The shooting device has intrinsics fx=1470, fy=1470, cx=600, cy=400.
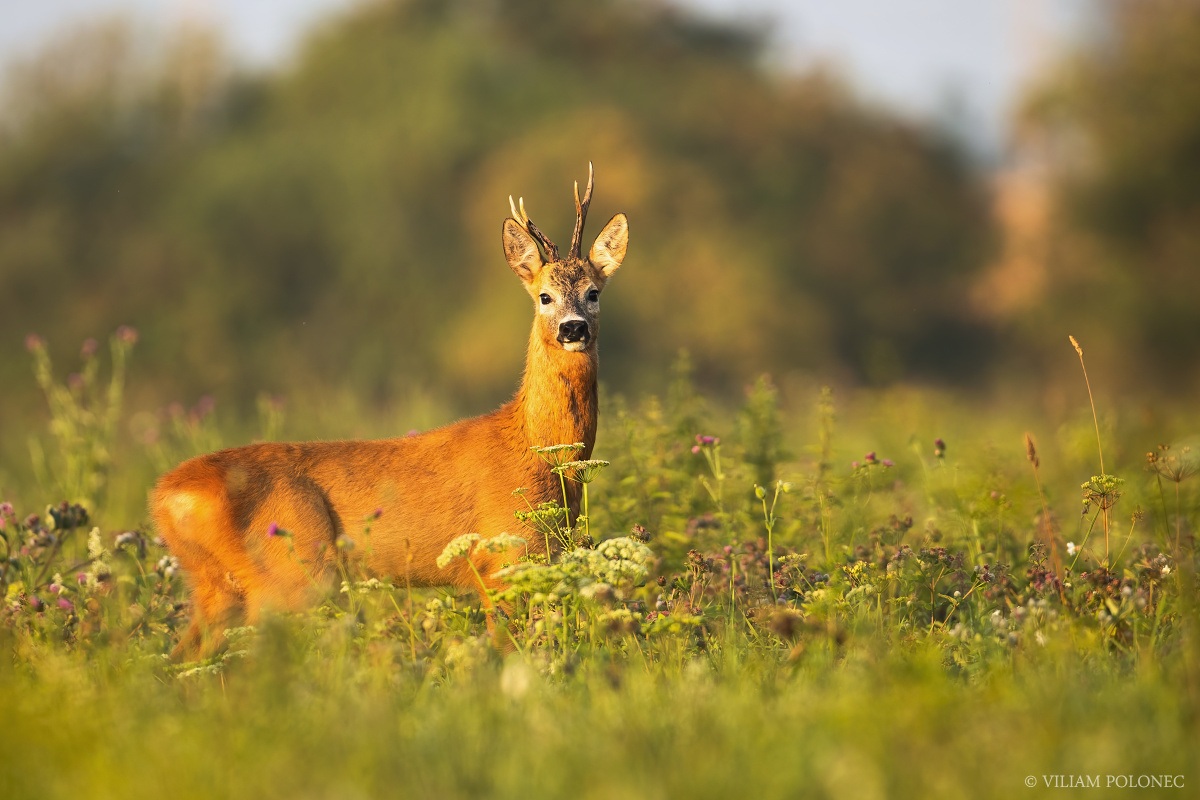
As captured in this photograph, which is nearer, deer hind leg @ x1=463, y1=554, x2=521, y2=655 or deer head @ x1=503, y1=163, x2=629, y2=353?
deer hind leg @ x1=463, y1=554, x2=521, y2=655

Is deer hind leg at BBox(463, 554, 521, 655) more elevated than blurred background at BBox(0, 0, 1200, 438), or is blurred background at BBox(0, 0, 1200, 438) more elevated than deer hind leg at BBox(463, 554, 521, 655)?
blurred background at BBox(0, 0, 1200, 438)

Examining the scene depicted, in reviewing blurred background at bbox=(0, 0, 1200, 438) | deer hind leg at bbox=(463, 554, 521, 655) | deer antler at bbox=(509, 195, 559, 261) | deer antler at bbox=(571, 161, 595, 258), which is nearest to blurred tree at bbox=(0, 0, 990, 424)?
blurred background at bbox=(0, 0, 1200, 438)

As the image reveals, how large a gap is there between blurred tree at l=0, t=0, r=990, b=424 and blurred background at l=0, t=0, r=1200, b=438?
0.24 ft

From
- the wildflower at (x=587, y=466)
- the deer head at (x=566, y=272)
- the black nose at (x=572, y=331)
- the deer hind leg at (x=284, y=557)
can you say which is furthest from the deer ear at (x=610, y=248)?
the deer hind leg at (x=284, y=557)

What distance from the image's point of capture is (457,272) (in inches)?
1244

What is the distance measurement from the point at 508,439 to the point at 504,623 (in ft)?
5.06

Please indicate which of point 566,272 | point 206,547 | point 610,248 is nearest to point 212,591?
point 206,547

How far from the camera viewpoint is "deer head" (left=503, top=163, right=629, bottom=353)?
271 inches

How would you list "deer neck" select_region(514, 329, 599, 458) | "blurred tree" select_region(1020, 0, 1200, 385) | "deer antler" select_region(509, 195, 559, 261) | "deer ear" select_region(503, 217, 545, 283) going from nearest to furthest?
"deer neck" select_region(514, 329, 599, 458) → "deer antler" select_region(509, 195, 559, 261) → "deer ear" select_region(503, 217, 545, 283) → "blurred tree" select_region(1020, 0, 1200, 385)

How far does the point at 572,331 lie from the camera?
6805mm

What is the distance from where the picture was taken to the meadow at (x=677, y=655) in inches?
146

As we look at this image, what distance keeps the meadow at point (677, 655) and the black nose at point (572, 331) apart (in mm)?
645

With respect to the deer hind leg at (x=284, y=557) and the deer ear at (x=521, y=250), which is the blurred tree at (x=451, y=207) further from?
the deer hind leg at (x=284, y=557)

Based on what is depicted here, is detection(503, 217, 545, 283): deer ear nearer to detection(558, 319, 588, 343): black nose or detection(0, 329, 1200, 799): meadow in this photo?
detection(558, 319, 588, 343): black nose
